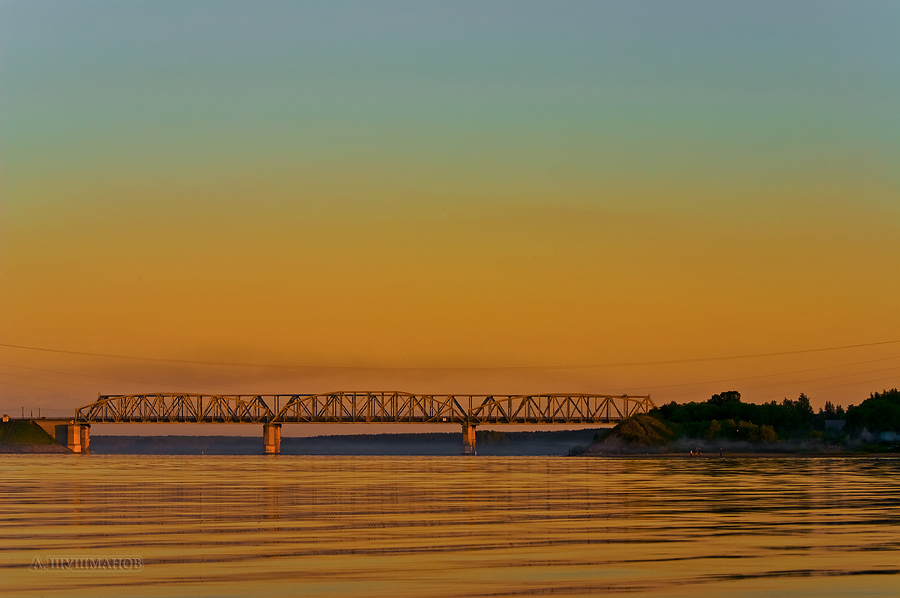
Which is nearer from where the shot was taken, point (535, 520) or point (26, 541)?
point (26, 541)

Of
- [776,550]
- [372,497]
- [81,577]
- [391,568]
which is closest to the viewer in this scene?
[81,577]

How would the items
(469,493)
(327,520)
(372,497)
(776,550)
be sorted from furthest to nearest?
1. (469,493)
2. (372,497)
3. (327,520)
4. (776,550)

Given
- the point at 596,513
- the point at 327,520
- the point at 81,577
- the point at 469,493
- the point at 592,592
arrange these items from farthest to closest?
the point at 469,493, the point at 596,513, the point at 327,520, the point at 81,577, the point at 592,592

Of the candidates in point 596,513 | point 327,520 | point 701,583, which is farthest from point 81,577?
point 596,513

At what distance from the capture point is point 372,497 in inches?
2335

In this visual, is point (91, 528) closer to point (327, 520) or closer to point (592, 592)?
point (327, 520)

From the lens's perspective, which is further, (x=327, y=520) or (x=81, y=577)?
(x=327, y=520)

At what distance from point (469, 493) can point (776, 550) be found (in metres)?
33.5

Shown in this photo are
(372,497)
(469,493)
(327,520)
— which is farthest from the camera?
(469,493)

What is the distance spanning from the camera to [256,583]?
24719 millimetres

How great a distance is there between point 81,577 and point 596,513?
25004 millimetres

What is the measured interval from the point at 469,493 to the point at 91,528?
29363 mm

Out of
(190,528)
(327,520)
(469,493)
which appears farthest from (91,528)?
(469,493)

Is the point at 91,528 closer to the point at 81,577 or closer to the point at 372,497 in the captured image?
the point at 81,577
